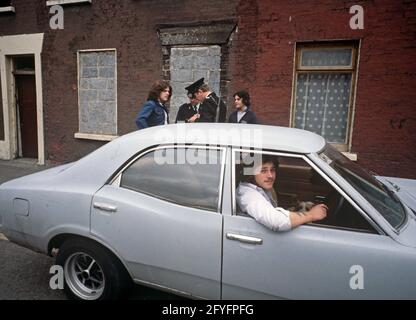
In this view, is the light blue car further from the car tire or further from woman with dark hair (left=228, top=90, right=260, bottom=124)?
woman with dark hair (left=228, top=90, right=260, bottom=124)

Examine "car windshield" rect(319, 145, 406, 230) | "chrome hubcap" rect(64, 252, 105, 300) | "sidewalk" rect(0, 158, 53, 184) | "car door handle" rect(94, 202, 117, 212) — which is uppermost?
"car windshield" rect(319, 145, 406, 230)

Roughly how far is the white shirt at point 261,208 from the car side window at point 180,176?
0.65 feet

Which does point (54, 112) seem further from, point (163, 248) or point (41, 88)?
point (163, 248)

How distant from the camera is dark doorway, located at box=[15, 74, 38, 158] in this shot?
9172mm

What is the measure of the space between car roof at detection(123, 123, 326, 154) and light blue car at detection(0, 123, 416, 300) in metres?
0.01

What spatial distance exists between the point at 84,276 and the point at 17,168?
684 cm

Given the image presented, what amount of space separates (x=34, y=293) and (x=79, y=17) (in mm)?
7163

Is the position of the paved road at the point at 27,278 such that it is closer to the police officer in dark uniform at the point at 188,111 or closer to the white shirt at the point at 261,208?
the white shirt at the point at 261,208

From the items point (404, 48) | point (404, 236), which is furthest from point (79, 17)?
point (404, 236)

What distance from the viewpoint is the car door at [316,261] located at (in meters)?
1.96

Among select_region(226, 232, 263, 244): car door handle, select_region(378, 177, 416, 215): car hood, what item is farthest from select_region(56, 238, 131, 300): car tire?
select_region(378, 177, 416, 215): car hood

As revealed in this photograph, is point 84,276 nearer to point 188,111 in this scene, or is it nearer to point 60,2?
point 188,111

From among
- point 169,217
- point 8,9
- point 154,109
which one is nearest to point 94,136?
point 154,109

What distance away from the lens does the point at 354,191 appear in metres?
2.12
